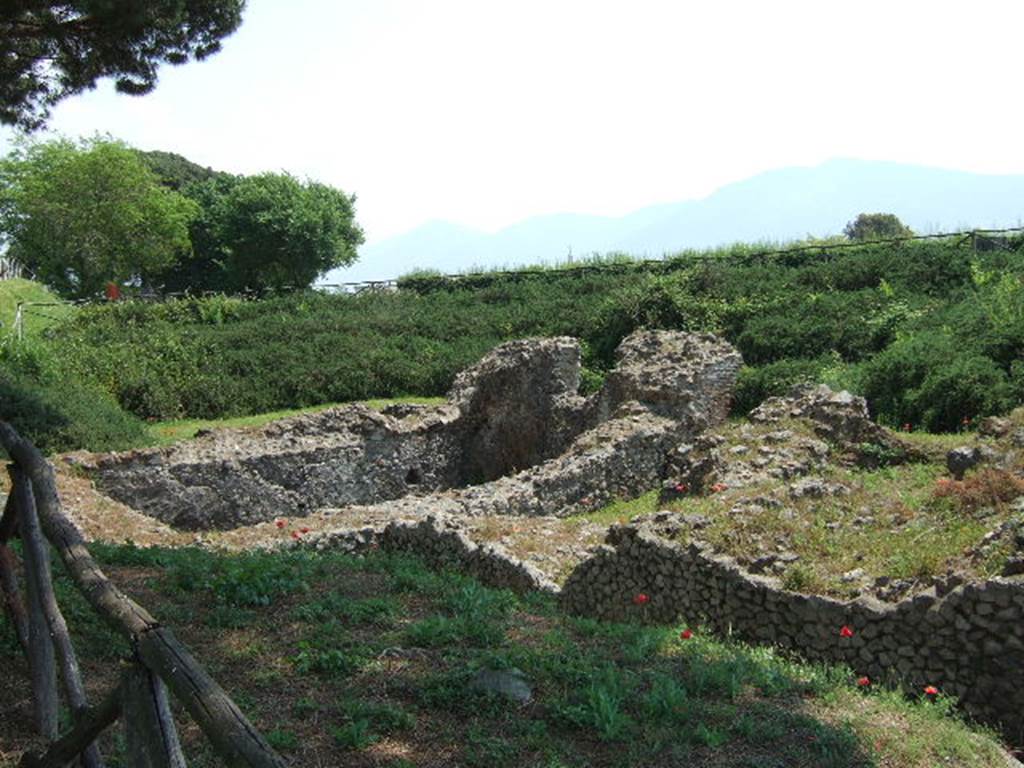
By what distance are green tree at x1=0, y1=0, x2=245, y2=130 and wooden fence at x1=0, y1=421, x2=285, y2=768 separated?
1015cm

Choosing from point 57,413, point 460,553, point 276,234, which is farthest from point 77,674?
point 276,234

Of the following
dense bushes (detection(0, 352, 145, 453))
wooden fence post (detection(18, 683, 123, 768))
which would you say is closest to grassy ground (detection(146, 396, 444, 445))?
dense bushes (detection(0, 352, 145, 453))

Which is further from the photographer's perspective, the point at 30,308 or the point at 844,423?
the point at 30,308

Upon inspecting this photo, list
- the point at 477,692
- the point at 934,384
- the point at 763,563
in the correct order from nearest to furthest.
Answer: the point at 477,692 → the point at 763,563 → the point at 934,384

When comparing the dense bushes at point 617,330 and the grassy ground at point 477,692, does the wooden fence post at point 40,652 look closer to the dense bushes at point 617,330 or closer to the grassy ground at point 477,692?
the grassy ground at point 477,692

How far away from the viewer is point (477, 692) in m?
5.87

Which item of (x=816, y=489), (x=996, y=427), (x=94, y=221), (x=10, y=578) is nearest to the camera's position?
(x=10, y=578)

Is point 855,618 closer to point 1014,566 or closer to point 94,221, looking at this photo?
point 1014,566

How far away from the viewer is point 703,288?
2769cm

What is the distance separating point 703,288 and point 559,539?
16829 mm

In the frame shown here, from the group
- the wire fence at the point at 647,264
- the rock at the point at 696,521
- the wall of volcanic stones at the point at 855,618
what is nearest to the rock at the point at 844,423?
the rock at the point at 696,521

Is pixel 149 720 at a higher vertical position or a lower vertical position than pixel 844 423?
higher

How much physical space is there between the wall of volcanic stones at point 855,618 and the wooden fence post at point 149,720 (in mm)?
5800

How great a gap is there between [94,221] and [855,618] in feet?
162
